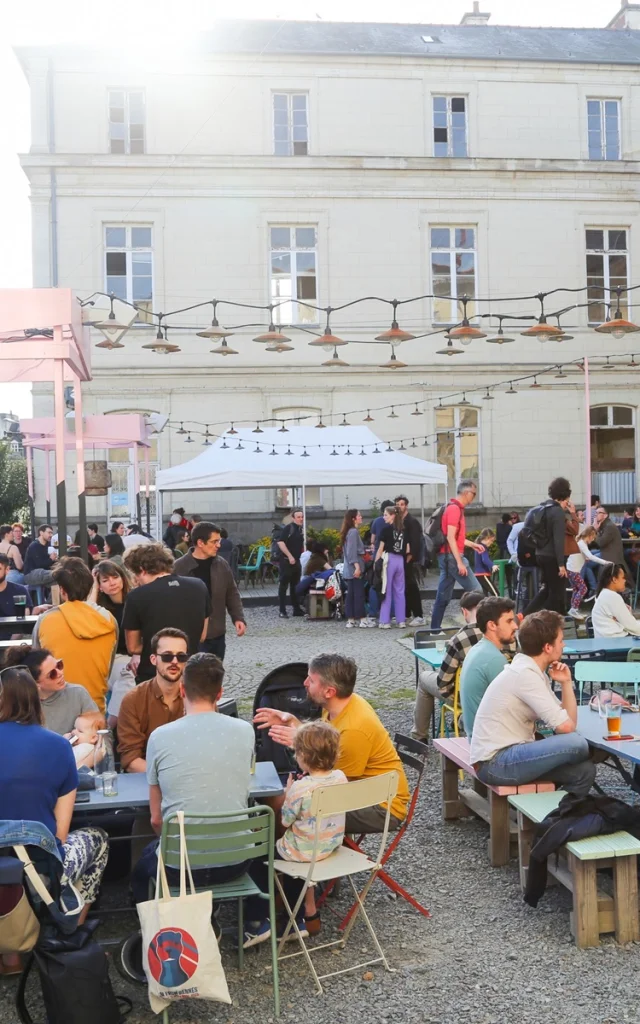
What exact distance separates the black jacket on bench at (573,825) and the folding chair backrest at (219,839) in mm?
1202

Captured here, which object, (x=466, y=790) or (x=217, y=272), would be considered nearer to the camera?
(x=466, y=790)

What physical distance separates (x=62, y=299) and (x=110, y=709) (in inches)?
122

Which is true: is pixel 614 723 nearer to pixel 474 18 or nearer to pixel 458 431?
pixel 458 431

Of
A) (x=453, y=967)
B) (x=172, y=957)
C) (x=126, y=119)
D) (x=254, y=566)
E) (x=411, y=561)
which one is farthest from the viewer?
(x=126, y=119)

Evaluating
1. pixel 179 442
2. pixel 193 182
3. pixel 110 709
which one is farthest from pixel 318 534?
pixel 110 709

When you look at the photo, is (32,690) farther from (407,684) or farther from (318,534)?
(318,534)

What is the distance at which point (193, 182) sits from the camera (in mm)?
22484

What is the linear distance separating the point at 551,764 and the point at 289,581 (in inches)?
415

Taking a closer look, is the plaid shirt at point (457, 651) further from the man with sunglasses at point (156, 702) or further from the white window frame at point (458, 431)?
the white window frame at point (458, 431)

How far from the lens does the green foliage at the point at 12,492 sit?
37469 mm

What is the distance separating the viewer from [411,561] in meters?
13.4

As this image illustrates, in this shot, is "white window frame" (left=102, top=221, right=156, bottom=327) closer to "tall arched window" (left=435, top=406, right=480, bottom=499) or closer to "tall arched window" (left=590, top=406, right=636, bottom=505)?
"tall arched window" (left=435, top=406, right=480, bottom=499)

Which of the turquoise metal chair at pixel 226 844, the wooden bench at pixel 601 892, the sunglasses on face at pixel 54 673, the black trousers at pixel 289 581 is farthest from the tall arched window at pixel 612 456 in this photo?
the turquoise metal chair at pixel 226 844

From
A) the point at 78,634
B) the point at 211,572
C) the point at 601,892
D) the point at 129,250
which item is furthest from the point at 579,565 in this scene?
the point at 129,250
